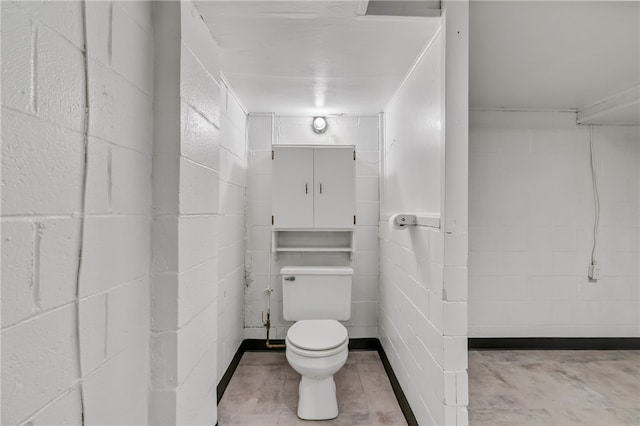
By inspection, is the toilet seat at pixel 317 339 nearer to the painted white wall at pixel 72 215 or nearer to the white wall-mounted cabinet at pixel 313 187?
the white wall-mounted cabinet at pixel 313 187

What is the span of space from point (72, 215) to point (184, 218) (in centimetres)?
41

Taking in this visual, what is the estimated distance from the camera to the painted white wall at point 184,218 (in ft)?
3.50

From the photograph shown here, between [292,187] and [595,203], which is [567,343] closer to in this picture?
[595,203]

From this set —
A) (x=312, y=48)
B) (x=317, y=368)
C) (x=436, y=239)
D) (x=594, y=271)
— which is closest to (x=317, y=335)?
(x=317, y=368)

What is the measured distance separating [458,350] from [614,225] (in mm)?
2379

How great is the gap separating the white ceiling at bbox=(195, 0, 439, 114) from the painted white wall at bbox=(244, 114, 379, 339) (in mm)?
358

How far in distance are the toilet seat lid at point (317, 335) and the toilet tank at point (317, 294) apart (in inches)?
9.4

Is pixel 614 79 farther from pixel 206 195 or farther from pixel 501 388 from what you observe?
pixel 206 195

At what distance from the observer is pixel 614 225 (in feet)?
8.44


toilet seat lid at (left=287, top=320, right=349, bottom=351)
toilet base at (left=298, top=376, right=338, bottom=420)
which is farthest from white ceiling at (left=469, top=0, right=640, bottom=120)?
toilet base at (left=298, top=376, right=338, bottom=420)

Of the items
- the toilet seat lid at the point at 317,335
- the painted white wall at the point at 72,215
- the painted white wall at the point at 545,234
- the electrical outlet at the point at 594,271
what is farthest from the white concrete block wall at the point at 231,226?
the electrical outlet at the point at 594,271

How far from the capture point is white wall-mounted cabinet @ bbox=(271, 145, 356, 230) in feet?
8.13

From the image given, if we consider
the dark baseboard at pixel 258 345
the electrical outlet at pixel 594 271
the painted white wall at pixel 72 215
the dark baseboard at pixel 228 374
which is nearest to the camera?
the painted white wall at pixel 72 215

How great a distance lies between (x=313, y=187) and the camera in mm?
2482
